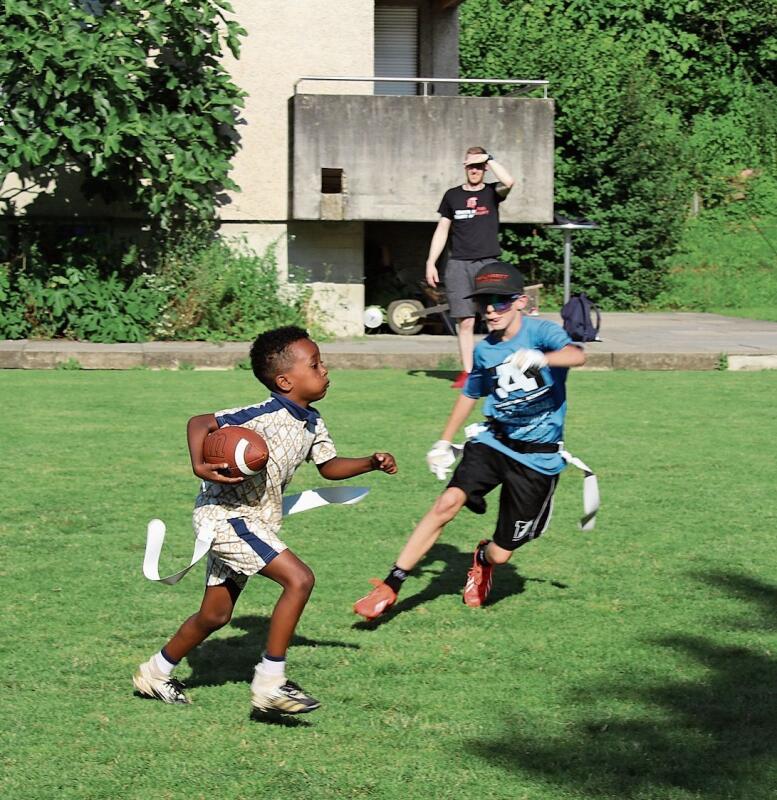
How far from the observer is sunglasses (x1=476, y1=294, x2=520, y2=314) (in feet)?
19.4

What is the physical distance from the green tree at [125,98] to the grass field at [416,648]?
6474 mm

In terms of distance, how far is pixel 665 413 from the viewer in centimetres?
1177

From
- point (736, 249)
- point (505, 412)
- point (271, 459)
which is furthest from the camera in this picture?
point (736, 249)

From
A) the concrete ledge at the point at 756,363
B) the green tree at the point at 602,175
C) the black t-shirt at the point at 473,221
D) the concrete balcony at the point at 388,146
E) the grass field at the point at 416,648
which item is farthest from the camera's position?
the green tree at the point at 602,175

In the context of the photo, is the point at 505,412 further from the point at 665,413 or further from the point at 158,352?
the point at 158,352

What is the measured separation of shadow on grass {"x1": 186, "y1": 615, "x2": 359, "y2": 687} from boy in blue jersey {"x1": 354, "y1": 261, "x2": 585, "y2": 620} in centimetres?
72

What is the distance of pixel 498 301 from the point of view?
19.5 ft

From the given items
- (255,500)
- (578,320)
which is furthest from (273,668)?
(578,320)

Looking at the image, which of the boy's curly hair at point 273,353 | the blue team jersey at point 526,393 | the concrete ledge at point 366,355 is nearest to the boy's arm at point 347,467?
the boy's curly hair at point 273,353

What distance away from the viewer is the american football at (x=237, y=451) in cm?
431

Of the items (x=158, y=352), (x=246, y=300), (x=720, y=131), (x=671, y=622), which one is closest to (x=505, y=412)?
(x=671, y=622)

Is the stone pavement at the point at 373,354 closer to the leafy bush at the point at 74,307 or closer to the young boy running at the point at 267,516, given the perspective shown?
the leafy bush at the point at 74,307

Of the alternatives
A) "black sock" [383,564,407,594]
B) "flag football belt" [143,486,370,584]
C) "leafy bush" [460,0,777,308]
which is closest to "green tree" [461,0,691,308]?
"leafy bush" [460,0,777,308]

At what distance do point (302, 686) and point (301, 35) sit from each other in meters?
14.0
